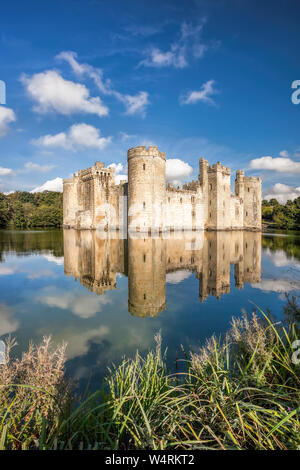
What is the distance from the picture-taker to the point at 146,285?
7438 mm

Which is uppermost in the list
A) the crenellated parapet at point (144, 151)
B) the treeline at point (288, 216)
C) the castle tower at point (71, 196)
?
the crenellated parapet at point (144, 151)

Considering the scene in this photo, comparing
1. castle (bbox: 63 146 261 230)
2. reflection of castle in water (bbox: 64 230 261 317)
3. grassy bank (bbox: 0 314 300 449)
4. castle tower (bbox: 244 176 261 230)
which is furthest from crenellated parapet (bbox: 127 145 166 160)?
grassy bank (bbox: 0 314 300 449)

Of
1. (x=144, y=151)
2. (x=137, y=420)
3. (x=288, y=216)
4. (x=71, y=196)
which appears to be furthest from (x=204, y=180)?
(x=137, y=420)

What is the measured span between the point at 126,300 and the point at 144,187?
18554 millimetres

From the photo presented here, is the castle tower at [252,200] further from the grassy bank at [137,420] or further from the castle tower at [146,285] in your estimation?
the grassy bank at [137,420]

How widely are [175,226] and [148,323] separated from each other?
90.5 feet

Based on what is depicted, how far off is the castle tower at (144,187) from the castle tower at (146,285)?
12.0 meters

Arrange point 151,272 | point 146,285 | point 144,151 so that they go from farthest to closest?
point 144,151 < point 151,272 < point 146,285

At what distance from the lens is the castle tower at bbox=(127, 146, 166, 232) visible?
23.6 m

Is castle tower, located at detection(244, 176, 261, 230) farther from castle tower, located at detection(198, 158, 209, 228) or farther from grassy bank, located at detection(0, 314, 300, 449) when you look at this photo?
grassy bank, located at detection(0, 314, 300, 449)

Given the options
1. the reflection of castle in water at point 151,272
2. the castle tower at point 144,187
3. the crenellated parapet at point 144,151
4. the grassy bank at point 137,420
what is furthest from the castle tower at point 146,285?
the crenellated parapet at point 144,151

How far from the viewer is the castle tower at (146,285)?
18.5 ft

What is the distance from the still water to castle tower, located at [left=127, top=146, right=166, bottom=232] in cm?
1262

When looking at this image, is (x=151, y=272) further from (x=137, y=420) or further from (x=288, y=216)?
(x=288, y=216)
